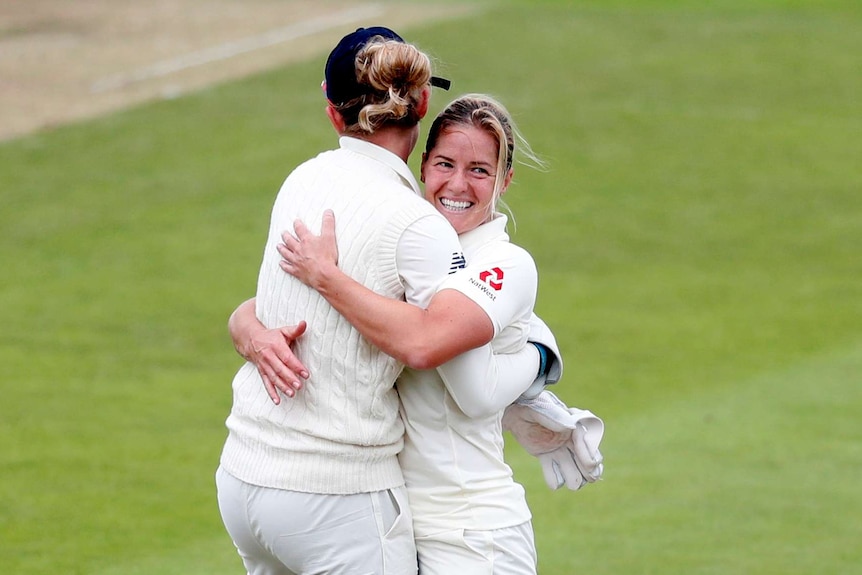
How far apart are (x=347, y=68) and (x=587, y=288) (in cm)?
765

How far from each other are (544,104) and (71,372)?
830 cm

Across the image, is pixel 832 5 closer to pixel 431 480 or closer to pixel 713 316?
pixel 713 316

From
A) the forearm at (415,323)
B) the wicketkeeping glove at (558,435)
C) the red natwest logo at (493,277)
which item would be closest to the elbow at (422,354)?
the forearm at (415,323)

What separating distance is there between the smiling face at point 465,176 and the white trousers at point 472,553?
774 millimetres

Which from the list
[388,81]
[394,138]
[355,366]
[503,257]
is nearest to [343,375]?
[355,366]

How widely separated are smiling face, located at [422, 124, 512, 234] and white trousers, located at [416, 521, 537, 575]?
2.54 ft

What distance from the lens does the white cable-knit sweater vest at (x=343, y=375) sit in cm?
347

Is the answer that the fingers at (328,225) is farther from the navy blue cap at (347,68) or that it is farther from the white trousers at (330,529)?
the white trousers at (330,529)

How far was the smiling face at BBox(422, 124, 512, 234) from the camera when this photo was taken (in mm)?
3725

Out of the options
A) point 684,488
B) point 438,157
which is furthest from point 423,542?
point 684,488

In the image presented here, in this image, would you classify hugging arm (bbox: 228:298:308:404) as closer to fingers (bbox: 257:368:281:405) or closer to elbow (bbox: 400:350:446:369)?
fingers (bbox: 257:368:281:405)

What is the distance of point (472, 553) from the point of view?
3600mm

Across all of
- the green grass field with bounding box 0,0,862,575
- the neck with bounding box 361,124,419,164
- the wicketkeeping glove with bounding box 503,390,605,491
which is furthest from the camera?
the green grass field with bounding box 0,0,862,575

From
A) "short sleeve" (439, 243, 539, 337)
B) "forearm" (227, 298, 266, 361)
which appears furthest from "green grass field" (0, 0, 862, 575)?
"short sleeve" (439, 243, 539, 337)
